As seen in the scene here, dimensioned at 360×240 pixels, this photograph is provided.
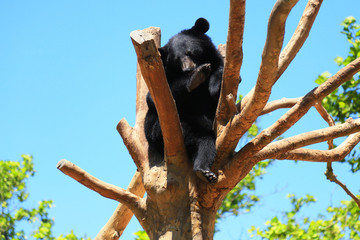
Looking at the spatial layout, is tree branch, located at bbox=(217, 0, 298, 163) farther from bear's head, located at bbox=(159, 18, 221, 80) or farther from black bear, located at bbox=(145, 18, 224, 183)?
bear's head, located at bbox=(159, 18, 221, 80)

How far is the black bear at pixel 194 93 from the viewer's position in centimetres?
339

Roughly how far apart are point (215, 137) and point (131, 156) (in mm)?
777

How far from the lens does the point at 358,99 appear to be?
688 cm

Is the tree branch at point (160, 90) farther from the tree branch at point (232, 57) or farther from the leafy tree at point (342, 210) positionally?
the leafy tree at point (342, 210)

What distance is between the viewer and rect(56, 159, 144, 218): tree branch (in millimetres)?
3285

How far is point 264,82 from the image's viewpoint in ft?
9.37

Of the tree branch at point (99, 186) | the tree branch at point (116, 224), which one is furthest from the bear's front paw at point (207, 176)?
the tree branch at point (116, 224)

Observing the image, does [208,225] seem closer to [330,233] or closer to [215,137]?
[215,137]

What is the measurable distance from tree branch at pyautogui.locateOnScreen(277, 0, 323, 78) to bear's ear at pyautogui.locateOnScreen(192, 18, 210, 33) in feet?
5.25

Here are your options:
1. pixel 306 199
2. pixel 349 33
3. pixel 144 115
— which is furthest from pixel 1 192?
pixel 349 33

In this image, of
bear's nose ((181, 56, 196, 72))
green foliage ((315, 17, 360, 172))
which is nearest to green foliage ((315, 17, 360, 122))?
green foliage ((315, 17, 360, 172))

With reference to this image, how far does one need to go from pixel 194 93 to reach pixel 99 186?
1.21 m

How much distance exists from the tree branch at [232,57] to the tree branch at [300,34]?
323 millimetres

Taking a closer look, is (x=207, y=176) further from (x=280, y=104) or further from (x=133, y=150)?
(x=280, y=104)
